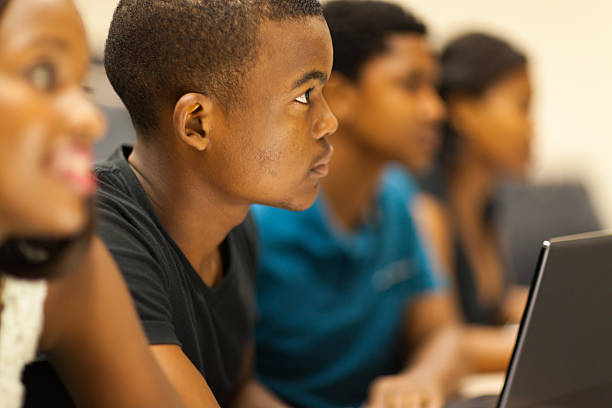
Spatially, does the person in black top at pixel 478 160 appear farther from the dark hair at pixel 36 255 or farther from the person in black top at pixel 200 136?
the dark hair at pixel 36 255

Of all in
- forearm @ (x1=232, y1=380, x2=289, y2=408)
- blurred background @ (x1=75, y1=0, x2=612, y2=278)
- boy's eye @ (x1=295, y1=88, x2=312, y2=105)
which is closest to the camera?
boy's eye @ (x1=295, y1=88, x2=312, y2=105)

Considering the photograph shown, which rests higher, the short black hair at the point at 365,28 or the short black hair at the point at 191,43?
the short black hair at the point at 365,28

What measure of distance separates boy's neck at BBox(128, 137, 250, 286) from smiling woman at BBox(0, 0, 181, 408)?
0.66ft

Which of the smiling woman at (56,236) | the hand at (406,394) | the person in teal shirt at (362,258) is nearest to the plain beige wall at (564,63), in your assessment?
the person in teal shirt at (362,258)

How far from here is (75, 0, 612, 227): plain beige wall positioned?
2562mm

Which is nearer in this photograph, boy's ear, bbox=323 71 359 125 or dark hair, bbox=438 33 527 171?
boy's ear, bbox=323 71 359 125

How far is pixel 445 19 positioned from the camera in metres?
2.51

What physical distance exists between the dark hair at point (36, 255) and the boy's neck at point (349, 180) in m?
0.81

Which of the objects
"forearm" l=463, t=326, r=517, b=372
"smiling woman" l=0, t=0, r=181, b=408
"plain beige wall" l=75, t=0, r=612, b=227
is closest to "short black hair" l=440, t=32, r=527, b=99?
"forearm" l=463, t=326, r=517, b=372

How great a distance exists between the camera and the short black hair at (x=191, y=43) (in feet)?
2.03

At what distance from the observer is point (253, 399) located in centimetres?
88

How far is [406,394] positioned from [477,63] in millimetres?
915

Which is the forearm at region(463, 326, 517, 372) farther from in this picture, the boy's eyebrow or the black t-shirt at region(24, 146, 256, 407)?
the boy's eyebrow

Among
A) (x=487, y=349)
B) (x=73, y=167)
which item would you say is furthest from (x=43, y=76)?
(x=487, y=349)
